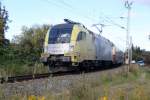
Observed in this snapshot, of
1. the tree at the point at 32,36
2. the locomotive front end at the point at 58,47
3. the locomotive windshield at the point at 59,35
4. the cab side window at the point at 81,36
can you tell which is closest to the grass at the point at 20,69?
the locomotive front end at the point at 58,47

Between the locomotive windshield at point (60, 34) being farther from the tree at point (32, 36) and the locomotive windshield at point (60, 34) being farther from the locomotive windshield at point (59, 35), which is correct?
the tree at point (32, 36)

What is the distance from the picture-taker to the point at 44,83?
57.1 ft

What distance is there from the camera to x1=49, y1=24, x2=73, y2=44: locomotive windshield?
28078mm

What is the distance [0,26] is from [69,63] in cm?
1366

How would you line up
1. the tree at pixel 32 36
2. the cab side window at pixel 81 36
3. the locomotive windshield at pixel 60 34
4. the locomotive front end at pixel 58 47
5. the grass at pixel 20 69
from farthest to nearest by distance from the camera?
1. the tree at pixel 32 36
2. the cab side window at pixel 81 36
3. the locomotive windshield at pixel 60 34
4. the grass at pixel 20 69
5. the locomotive front end at pixel 58 47

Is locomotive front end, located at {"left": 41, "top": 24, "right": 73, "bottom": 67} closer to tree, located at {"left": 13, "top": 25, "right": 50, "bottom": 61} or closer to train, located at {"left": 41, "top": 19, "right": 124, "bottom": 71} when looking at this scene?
train, located at {"left": 41, "top": 19, "right": 124, "bottom": 71}

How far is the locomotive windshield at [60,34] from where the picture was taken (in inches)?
1105

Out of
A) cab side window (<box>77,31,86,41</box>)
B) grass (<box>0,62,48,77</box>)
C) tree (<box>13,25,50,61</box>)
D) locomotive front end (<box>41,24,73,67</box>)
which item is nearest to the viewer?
locomotive front end (<box>41,24,73,67</box>)

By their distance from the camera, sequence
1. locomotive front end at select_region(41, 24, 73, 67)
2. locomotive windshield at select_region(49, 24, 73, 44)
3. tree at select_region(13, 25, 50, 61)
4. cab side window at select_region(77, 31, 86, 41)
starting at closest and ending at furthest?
locomotive front end at select_region(41, 24, 73, 67) < locomotive windshield at select_region(49, 24, 73, 44) < cab side window at select_region(77, 31, 86, 41) < tree at select_region(13, 25, 50, 61)

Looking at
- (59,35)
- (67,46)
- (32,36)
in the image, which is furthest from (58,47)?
(32,36)

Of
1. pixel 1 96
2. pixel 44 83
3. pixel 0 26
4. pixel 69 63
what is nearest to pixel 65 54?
pixel 69 63

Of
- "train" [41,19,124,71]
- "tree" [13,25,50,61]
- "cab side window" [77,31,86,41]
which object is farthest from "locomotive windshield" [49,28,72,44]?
"tree" [13,25,50,61]

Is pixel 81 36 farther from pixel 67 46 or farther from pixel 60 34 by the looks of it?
pixel 67 46

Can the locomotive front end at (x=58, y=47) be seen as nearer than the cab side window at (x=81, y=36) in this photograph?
Yes
